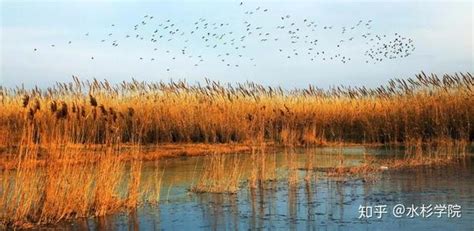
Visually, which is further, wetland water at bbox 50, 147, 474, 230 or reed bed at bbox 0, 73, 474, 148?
reed bed at bbox 0, 73, 474, 148

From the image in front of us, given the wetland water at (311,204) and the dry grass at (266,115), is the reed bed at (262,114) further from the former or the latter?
the wetland water at (311,204)

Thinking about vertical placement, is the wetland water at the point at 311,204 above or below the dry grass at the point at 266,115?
below

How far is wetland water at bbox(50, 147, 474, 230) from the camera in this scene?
5.31 m

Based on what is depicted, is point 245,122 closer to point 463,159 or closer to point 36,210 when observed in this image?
point 463,159

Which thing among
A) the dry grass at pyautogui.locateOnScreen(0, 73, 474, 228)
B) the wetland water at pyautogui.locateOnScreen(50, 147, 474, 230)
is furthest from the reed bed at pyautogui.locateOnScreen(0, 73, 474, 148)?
the wetland water at pyautogui.locateOnScreen(50, 147, 474, 230)

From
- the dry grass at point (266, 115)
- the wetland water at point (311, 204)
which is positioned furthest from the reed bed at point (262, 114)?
the wetland water at point (311, 204)

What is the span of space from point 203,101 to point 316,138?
3.22 m

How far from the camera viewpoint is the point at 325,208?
6.02 metres

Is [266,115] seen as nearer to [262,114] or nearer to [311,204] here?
[262,114]

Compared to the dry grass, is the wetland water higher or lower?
lower

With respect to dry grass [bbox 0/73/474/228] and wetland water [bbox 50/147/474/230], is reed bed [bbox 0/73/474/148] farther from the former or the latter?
wetland water [bbox 50/147/474/230]

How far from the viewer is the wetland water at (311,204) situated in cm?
531

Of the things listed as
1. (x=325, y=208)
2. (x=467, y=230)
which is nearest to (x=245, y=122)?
(x=325, y=208)

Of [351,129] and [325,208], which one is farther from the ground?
[351,129]
